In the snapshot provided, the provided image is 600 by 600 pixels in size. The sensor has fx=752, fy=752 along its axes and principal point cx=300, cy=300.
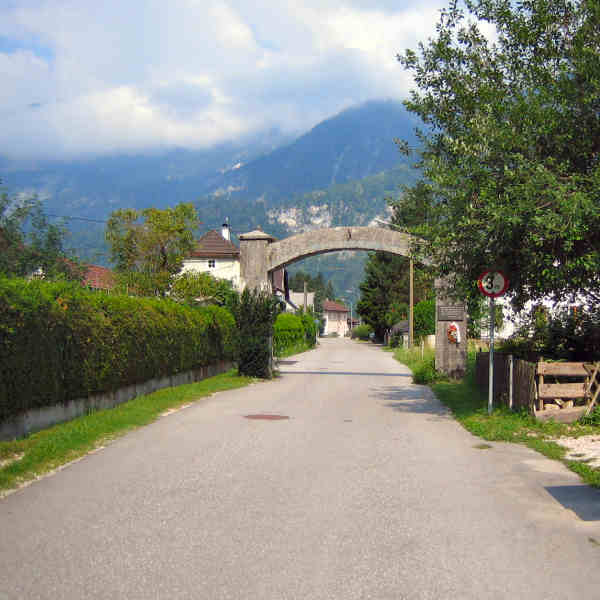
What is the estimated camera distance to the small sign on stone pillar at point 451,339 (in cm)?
2480

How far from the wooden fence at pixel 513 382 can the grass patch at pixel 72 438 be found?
6798 mm

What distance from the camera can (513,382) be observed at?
48.4 feet

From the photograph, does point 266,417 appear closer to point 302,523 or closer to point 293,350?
point 302,523

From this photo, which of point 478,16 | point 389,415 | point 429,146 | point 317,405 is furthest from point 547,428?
point 478,16

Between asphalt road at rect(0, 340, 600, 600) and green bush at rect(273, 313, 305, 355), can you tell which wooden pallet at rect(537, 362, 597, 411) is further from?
green bush at rect(273, 313, 305, 355)

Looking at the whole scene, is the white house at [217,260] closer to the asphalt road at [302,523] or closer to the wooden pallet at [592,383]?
the wooden pallet at [592,383]

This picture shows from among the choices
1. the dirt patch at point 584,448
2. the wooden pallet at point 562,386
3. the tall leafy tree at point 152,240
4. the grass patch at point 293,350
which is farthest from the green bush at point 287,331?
the dirt patch at point 584,448

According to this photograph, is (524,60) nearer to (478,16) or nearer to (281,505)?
(478,16)

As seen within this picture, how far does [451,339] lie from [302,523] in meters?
19.0

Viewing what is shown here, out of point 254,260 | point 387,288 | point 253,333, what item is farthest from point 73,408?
point 387,288

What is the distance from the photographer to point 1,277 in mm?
10703

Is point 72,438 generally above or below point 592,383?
below

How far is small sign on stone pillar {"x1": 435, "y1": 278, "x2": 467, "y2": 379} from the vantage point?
2480 centimetres

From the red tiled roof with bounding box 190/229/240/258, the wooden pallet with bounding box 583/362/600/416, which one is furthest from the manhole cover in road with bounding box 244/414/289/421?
the red tiled roof with bounding box 190/229/240/258
